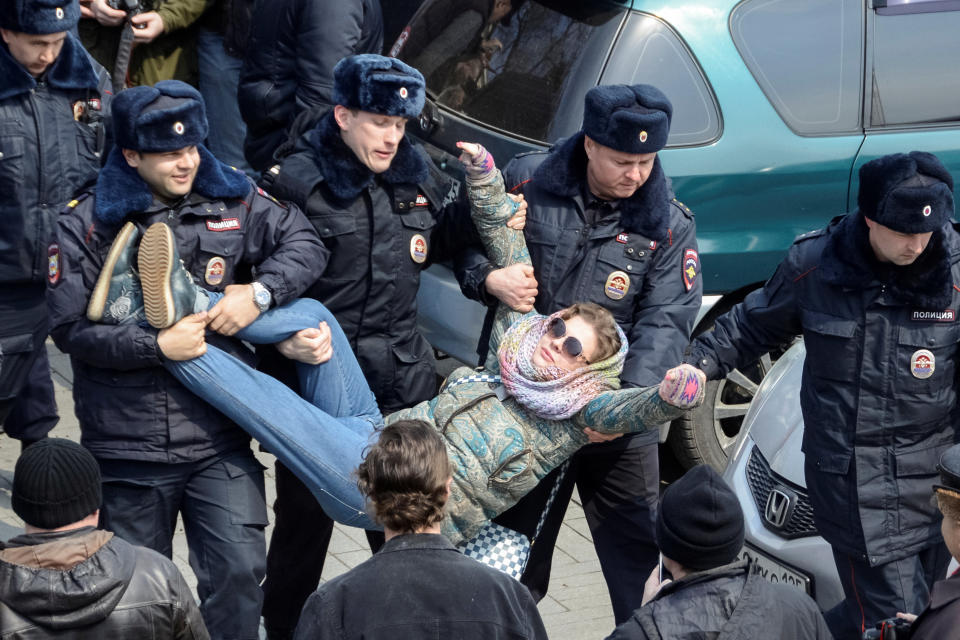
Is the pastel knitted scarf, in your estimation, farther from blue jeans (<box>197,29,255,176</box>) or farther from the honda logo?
blue jeans (<box>197,29,255,176</box>)

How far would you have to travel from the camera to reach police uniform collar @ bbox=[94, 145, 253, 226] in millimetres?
4062

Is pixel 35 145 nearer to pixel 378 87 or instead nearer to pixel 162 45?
pixel 378 87

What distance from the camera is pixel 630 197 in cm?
454

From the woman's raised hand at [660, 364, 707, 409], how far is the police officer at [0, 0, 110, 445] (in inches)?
98.9

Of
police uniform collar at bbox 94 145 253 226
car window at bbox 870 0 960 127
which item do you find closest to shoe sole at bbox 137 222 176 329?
police uniform collar at bbox 94 145 253 226

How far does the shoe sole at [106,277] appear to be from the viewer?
13.2ft

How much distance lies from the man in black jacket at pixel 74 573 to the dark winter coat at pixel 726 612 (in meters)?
1.10

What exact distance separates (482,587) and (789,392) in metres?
2.53

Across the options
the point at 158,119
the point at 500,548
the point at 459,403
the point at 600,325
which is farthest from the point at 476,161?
the point at 500,548

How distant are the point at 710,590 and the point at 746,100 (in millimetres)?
3203

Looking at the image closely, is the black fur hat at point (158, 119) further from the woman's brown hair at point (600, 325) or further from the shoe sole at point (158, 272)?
the woman's brown hair at point (600, 325)

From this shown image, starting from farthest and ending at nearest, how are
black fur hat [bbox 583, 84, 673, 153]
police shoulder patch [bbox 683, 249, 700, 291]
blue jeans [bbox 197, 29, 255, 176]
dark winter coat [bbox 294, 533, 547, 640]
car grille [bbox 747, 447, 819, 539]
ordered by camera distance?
blue jeans [bbox 197, 29, 255, 176], car grille [bbox 747, 447, 819, 539], police shoulder patch [bbox 683, 249, 700, 291], black fur hat [bbox 583, 84, 673, 153], dark winter coat [bbox 294, 533, 547, 640]

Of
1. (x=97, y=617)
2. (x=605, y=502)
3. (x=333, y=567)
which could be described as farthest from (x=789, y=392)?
(x=97, y=617)

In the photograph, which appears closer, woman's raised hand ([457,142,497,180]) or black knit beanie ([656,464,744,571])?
black knit beanie ([656,464,744,571])
